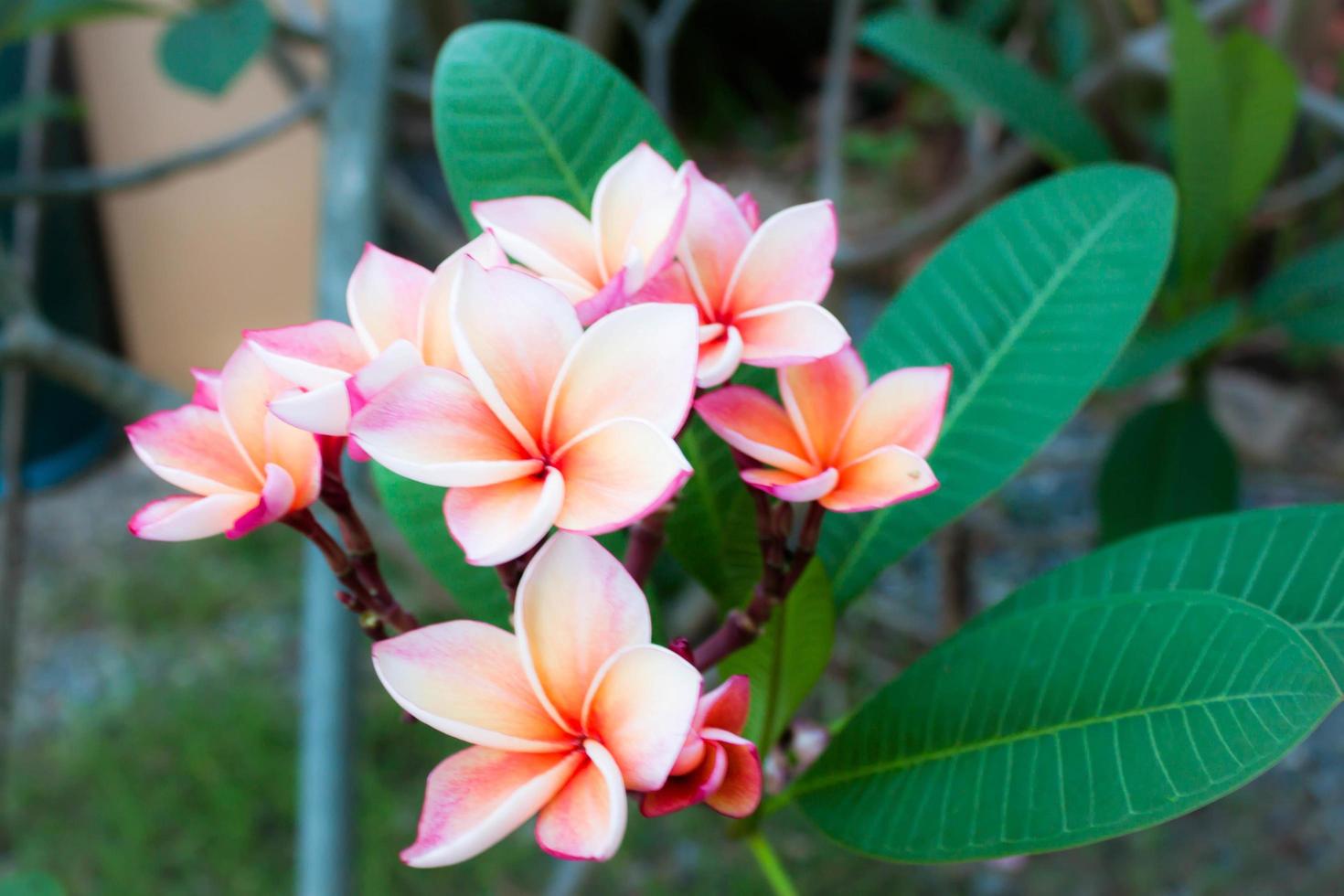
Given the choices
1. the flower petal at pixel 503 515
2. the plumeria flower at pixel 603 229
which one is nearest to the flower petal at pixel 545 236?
the plumeria flower at pixel 603 229

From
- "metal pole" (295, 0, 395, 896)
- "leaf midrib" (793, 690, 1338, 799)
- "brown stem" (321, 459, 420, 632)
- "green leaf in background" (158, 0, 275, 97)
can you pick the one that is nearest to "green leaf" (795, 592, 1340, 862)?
"leaf midrib" (793, 690, 1338, 799)

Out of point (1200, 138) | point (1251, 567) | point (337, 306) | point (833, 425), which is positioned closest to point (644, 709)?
point (833, 425)

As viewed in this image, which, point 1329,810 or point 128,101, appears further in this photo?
point 128,101

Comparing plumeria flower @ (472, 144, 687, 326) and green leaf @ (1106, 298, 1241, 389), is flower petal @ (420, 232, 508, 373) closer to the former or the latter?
plumeria flower @ (472, 144, 687, 326)

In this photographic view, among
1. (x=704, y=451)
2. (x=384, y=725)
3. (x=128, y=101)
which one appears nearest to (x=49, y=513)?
(x=128, y=101)

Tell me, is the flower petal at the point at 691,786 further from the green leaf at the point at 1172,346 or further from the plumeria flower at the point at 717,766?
the green leaf at the point at 1172,346

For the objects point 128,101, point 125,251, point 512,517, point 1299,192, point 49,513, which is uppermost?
point 512,517

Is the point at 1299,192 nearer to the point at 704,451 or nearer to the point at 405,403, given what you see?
the point at 704,451
